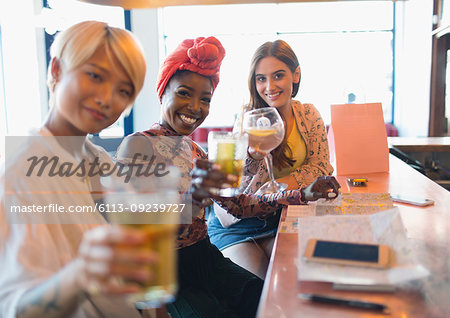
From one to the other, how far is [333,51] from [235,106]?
1.99 metres

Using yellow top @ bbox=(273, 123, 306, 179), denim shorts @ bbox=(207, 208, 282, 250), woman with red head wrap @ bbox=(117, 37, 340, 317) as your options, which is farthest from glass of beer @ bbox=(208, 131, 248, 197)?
yellow top @ bbox=(273, 123, 306, 179)

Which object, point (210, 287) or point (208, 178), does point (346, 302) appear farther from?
point (210, 287)

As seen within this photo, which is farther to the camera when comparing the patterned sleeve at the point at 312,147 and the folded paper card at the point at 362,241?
the patterned sleeve at the point at 312,147

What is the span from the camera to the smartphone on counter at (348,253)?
2.91 feet

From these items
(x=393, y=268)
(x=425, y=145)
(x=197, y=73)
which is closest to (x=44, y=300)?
(x=393, y=268)

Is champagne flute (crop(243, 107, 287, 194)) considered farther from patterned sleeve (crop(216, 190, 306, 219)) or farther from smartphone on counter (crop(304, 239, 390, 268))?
smartphone on counter (crop(304, 239, 390, 268))

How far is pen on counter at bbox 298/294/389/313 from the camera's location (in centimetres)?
78

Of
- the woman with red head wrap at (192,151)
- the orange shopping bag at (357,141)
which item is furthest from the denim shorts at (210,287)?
the orange shopping bag at (357,141)

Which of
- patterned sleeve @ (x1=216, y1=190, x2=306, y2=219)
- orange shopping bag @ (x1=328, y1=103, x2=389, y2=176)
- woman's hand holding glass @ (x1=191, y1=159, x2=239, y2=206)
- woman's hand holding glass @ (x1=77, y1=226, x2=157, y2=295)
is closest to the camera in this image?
woman's hand holding glass @ (x1=77, y1=226, x2=157, y2=295)

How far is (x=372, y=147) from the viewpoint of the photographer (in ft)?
7.66

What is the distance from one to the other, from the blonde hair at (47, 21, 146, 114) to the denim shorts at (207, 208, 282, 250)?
108cm

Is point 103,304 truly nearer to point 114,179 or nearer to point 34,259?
point 34,259

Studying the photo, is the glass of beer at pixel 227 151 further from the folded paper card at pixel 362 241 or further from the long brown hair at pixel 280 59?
the long brown hair at pixel 280 59

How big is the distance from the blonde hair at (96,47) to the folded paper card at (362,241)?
0.60m
